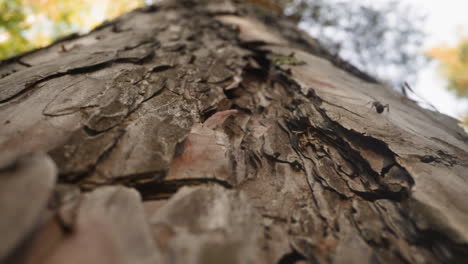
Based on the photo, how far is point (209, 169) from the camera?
956 millimetres

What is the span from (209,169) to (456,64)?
41.6 ft

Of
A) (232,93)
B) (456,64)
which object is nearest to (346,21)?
(232,93)

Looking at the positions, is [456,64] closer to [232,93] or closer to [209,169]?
[232,93]

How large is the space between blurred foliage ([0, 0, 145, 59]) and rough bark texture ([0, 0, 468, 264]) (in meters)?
2.64

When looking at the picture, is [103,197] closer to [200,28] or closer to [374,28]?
[200,28]

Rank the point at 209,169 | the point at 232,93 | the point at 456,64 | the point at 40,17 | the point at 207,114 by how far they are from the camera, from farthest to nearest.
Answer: the point at 456,64 < the point at 40,17 < the point at 232,93 < the point at 207,114 < the point at 209,169

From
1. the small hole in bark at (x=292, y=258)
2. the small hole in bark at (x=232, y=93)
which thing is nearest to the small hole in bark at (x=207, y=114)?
the small hole in bark at (x=232, y=93)

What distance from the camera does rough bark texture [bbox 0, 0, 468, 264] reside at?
2.10ft

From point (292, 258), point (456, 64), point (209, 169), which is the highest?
point (209, 169)

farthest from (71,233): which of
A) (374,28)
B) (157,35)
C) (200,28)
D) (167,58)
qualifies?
(374,28)

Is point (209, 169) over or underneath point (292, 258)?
over

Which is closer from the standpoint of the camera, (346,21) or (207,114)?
(207,114)

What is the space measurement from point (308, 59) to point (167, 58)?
4.21 ft

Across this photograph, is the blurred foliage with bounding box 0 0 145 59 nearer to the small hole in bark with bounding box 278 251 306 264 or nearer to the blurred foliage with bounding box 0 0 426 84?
the blurred foliage with bounding box 0 0 426 84
